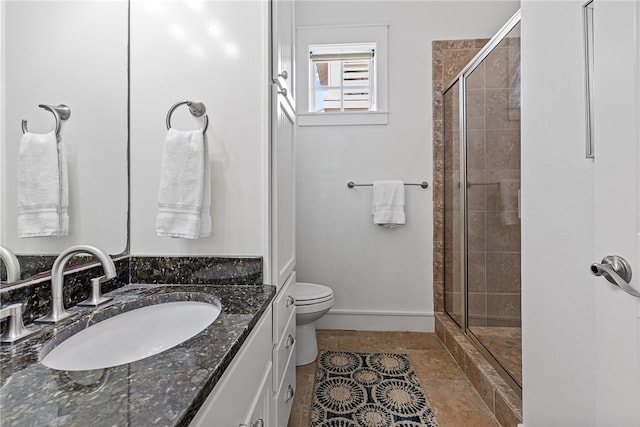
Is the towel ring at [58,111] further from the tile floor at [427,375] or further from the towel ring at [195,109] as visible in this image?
the tile floor at [427,375]

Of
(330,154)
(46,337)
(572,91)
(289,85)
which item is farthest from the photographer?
(330,154)

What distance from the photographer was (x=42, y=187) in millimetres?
825

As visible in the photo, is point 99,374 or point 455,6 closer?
point 99,374

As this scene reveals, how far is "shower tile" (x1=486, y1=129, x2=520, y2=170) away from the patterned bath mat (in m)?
1.28

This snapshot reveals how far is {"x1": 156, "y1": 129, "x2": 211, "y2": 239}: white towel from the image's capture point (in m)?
1.06

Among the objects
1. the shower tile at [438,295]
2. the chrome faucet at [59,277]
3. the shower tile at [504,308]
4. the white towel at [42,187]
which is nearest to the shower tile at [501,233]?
the shower tile at [504,308]

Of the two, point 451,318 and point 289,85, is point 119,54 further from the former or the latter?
point 451,318

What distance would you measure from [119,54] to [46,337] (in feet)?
3.03

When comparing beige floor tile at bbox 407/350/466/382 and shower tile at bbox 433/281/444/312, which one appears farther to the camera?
shower tile at bbox 433/281/444/312

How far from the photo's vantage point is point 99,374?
21.3 inches

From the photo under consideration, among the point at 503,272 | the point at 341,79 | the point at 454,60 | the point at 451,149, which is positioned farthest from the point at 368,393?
the point at 454,60

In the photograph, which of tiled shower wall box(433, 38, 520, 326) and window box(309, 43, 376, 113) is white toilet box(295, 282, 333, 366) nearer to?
tiled shower wall box(433, 38, 520, 326)

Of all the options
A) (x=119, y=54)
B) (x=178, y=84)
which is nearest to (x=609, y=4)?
(x=178, y=84)

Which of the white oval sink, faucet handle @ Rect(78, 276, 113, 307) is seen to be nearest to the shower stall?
the white oval sink
